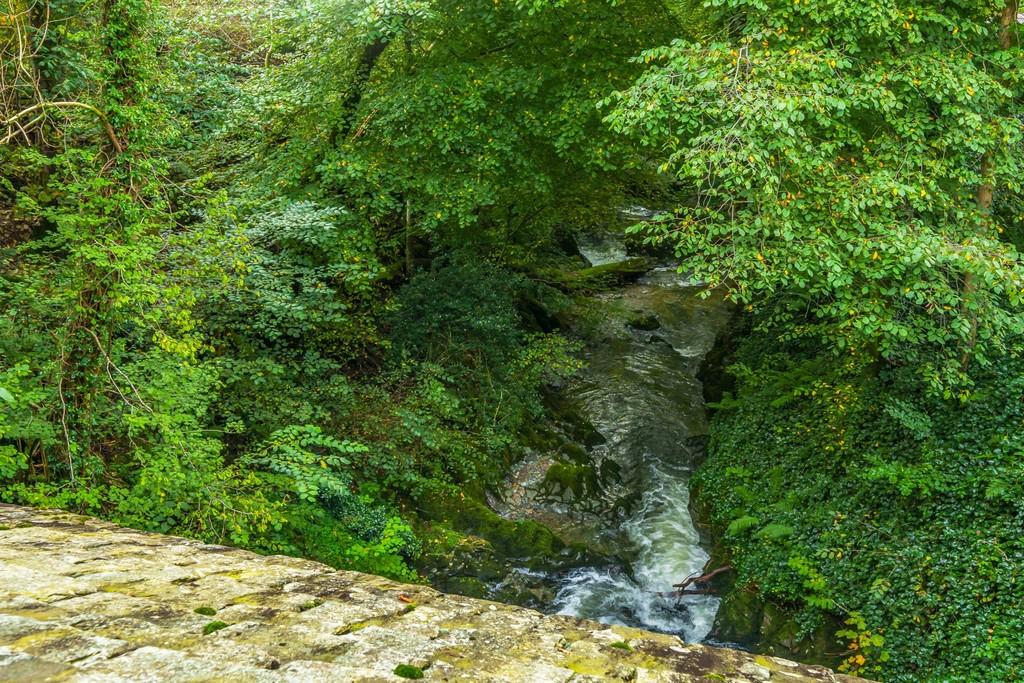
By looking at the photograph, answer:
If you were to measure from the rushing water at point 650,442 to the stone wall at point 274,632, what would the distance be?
5.44 metres

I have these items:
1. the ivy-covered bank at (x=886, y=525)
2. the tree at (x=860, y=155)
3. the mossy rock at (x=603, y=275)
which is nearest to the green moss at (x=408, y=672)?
the tree at (x=860, y=155)

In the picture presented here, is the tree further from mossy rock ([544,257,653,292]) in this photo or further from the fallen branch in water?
mossy rock ([544,257,653,292])

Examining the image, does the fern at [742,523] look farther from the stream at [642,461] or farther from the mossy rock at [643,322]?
the mossy rock at [643,322]

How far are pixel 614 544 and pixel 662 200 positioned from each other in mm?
7709

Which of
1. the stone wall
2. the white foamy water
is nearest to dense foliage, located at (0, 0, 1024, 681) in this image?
the white foamy water

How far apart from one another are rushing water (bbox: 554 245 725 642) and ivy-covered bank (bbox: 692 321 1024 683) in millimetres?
656

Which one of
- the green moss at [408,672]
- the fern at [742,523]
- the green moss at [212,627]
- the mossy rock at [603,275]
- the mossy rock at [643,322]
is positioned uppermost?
the mossy rock at [603,275]

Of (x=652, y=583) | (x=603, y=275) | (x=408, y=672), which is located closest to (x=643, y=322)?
(x=603, y=275)

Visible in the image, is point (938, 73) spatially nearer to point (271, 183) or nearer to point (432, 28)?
point (432, 28)

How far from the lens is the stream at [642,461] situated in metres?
8.66

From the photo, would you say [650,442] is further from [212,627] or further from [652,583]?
[212,627]

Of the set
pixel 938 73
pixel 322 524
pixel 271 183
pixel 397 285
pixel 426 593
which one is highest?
pixel 938 73

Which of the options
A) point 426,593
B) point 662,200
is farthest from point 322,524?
point 662,200

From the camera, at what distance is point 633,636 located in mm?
3137
